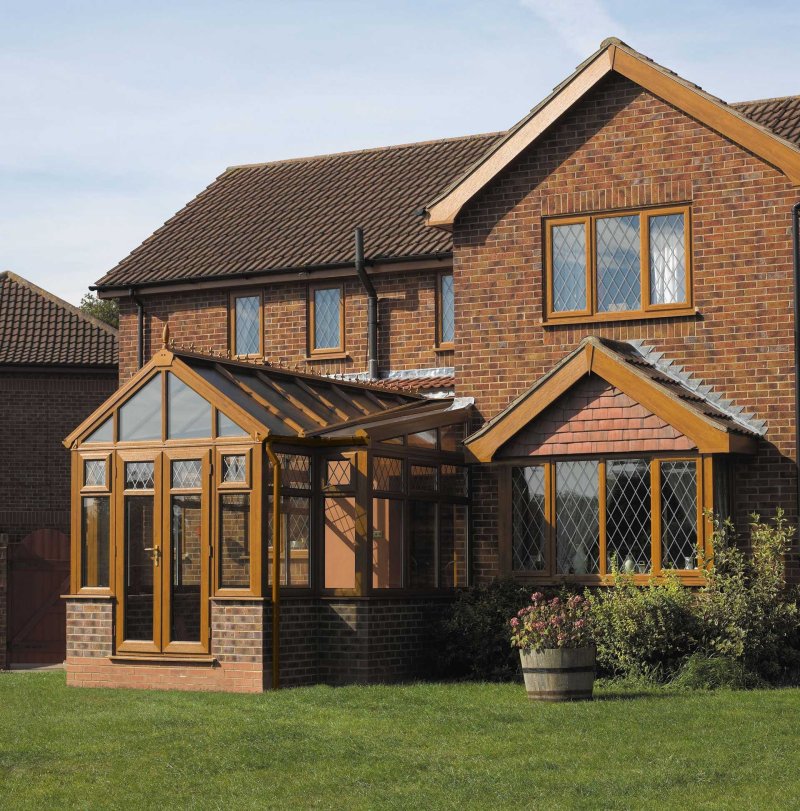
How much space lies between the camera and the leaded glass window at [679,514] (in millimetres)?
19844

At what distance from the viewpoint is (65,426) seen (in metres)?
33.6

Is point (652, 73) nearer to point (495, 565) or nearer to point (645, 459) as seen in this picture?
point (645, 459)

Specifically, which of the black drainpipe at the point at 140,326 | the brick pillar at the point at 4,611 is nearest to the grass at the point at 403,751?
the brick pillar at the point at 4,611

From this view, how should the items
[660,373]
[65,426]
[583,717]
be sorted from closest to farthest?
[583,717]
[660,373]
[65,426]

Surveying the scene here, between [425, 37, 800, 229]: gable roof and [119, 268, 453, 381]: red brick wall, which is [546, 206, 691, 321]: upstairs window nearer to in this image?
[425, 37, 800, 229]: gable roof

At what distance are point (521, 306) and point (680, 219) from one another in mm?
2533

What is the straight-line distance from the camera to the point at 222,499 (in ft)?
63.3

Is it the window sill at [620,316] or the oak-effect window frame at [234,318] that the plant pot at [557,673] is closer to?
the window sill at [620,316]

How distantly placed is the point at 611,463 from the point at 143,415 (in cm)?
612

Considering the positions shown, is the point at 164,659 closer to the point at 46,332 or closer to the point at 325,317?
the point at 325,317

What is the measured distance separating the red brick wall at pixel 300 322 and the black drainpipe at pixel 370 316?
13 centimetres

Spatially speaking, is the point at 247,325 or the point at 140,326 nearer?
the point at 247,325

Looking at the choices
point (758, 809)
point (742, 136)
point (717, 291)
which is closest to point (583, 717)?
point (758, 809)

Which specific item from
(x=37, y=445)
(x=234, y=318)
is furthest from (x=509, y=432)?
(x=37, y=445)
